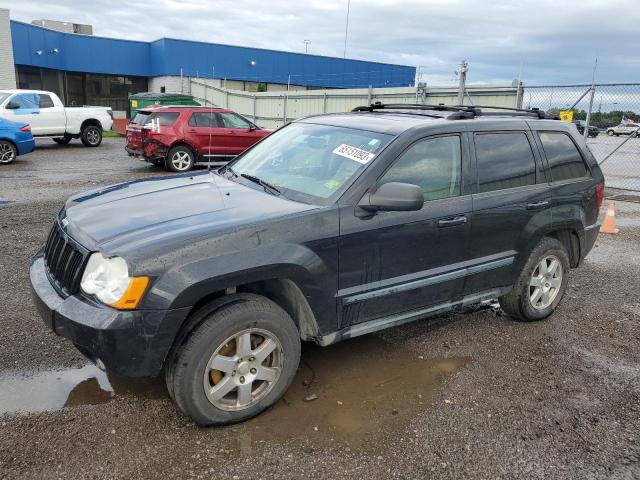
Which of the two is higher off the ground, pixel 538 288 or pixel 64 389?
pixel 538 288

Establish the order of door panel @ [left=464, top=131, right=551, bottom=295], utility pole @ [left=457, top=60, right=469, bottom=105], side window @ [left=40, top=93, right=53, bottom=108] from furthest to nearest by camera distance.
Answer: side window @ [left=40, top=93, right=53, bottom=108] < utility pole @ [left=457, top=60, right=469, bottom=105] < door panel @ [left=464, top=131, right=551, bottom=295]

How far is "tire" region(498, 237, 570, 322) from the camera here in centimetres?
445

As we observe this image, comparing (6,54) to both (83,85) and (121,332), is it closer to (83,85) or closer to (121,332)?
(83,85)

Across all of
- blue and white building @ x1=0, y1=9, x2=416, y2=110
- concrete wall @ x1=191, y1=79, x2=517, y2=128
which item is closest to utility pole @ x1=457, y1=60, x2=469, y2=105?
concrete wall @ x1=191, y1=79, x2=517, y2=128

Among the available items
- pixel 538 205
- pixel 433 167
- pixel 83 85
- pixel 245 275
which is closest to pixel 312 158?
pixel 433 167

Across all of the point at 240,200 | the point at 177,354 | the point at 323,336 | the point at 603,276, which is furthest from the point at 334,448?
the point at 603,276

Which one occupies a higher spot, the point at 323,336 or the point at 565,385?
the point at 323,336

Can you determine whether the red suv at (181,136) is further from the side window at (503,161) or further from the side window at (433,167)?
the side window at (433,167)

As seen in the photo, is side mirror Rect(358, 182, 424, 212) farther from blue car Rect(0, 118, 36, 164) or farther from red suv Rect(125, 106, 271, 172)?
blue car Rect(0, 118, 36, 164)

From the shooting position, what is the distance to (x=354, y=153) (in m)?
3.61

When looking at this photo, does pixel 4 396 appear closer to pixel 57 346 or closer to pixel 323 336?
pixel 57 346

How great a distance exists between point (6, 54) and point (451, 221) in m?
32.5

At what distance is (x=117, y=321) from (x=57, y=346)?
158 cm

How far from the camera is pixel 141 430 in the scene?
300 centimetres
